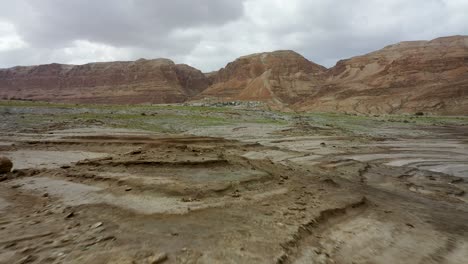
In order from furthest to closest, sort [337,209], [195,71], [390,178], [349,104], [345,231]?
[195,71]
[349,104]
[390,178]
[337,209]
[345,231]

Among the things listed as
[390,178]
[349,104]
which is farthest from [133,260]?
[349,104]

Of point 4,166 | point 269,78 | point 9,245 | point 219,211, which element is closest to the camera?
point 9,245

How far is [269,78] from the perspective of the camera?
91062mm

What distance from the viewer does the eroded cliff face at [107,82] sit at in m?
112

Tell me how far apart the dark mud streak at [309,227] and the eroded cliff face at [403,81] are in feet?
190

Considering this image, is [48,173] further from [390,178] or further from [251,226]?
[390,178]

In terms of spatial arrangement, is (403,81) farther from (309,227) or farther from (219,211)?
(219,211)

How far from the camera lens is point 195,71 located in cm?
13988

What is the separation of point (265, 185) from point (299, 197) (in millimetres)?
730

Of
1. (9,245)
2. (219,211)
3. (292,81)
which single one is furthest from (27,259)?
(292,81)

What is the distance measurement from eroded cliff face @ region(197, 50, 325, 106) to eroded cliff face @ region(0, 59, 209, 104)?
15.0m

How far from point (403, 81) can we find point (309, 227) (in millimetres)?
74310

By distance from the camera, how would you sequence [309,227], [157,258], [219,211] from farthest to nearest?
[219,211] → [309,227] → [157,258]

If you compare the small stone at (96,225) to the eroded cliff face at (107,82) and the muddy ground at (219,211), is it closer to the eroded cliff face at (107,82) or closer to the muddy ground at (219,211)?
the muddy ground at (219,211)
